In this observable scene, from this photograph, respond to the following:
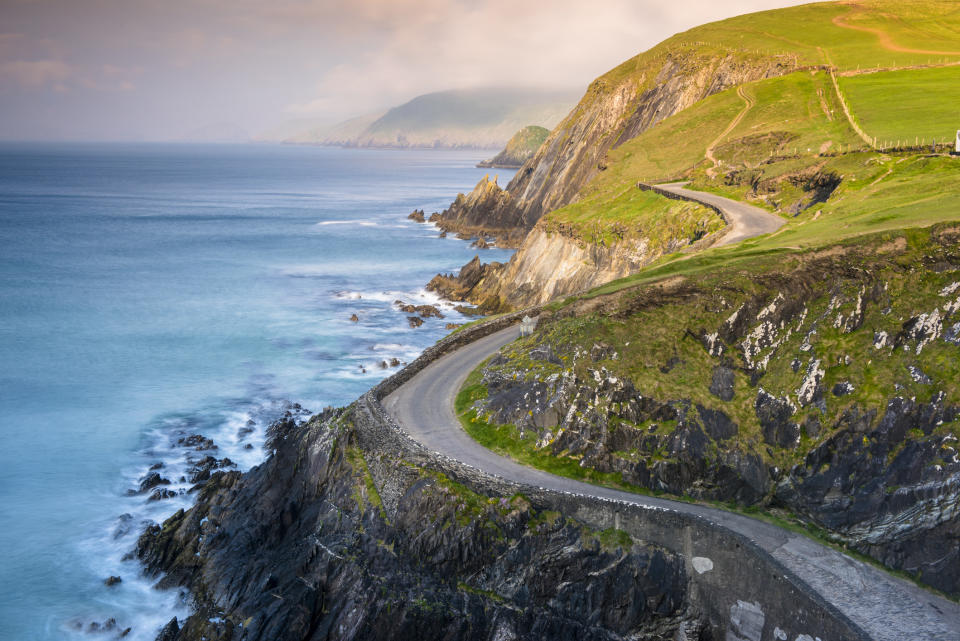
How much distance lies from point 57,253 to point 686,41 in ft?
334

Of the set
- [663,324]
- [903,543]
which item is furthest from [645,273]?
[903,543]

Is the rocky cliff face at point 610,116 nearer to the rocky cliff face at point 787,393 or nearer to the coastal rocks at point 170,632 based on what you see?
the rocky cliff face at point 787,393

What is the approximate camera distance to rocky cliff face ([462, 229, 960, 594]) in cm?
2381

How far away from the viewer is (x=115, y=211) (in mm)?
145500

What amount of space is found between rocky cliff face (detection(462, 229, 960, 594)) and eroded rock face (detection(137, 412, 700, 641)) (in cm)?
371

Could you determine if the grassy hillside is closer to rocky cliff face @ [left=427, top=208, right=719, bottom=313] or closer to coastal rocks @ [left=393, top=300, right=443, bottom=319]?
rocky cliff face @ [left=427, top=208, right=719, bottom=313]

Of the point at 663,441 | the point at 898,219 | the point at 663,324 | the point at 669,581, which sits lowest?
the point at 669,581

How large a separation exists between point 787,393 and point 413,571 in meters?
15.6

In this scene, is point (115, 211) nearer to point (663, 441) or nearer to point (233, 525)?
point (233, 525)

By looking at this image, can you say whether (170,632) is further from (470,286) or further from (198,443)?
(470,286)

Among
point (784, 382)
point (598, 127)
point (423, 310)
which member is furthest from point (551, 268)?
point (598, 127)

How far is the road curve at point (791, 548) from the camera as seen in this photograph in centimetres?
1967

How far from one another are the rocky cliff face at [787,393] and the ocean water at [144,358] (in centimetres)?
1865

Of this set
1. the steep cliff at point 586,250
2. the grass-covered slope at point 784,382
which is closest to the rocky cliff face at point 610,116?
the steep cliff at point 586,250
